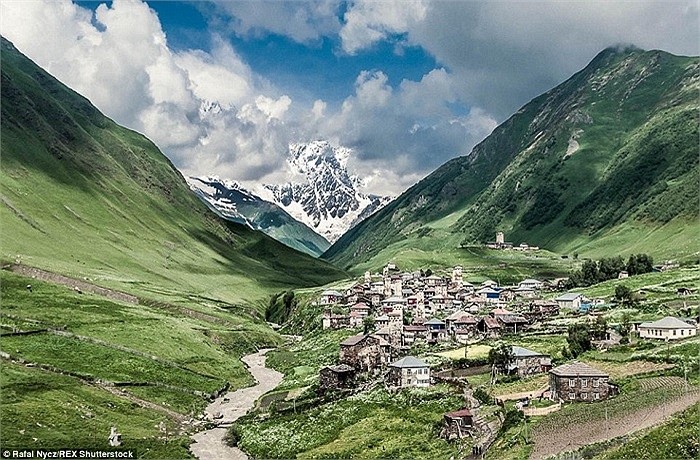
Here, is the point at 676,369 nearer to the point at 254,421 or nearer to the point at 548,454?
the point at 548,454

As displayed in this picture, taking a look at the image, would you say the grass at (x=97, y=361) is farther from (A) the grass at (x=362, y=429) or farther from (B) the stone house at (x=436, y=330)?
(B) the stone house at (x=436, y=330)

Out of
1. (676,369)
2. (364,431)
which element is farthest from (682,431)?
(364,431)

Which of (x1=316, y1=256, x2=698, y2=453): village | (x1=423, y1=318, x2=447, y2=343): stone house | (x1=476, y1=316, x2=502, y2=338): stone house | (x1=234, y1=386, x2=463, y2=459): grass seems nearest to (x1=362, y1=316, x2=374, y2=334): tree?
(x1=316, y1=256, x2=698, y2=453): village

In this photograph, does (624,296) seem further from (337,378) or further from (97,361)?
(97,361)

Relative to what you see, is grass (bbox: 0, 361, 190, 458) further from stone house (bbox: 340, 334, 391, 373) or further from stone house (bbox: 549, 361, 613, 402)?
stone house (bbox: 549, 361, 613, 402)

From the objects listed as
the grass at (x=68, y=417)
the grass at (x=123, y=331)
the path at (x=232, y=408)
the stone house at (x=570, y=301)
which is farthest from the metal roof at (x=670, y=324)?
the grass at (x=123, y=331)

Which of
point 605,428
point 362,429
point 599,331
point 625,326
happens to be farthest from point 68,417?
point 625,326
